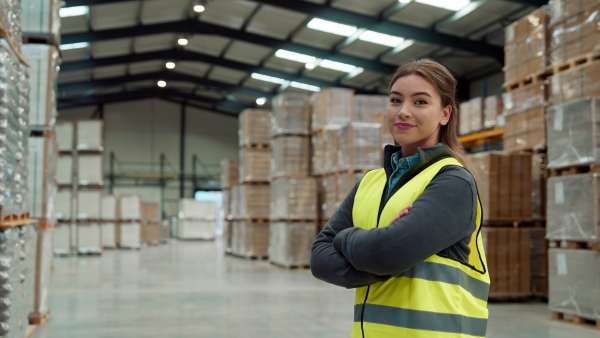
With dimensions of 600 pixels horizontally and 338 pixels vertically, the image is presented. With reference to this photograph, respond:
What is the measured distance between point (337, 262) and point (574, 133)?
532 cm

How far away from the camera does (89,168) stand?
637 inches

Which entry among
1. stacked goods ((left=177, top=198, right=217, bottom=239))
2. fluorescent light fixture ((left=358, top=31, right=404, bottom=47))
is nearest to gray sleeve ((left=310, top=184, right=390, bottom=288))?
fluorescent light fixture ((left=358, top=31, right=404, bottom=47))

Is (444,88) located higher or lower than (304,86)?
lower

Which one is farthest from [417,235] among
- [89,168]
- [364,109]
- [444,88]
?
[89,168]

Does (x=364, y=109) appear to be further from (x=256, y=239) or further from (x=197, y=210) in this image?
(x=197, y=210)

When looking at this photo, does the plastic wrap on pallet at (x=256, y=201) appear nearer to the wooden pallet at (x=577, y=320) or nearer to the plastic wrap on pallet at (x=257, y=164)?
the plastic wrap on pallet at (x=257, y=164)

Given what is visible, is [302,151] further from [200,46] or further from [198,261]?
[200,46]

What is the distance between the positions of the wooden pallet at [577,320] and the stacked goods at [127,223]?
15.6 m

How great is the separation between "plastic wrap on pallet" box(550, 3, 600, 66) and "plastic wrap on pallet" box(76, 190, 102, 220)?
498 inches

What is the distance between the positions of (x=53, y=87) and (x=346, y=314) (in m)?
3.82

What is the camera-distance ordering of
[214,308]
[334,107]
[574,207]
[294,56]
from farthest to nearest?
1. [294,56]
2. [334,107]
3. [214,308]
4. [574,207]

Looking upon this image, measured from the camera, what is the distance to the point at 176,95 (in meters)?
29.4

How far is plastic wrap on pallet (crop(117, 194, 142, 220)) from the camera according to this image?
19984 millimetres

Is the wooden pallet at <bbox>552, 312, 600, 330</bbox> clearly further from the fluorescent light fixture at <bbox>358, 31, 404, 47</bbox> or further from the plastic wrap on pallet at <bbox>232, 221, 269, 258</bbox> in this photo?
the fluorescent light fixture at <bbox>358, 31, 404, 47</bbox>
